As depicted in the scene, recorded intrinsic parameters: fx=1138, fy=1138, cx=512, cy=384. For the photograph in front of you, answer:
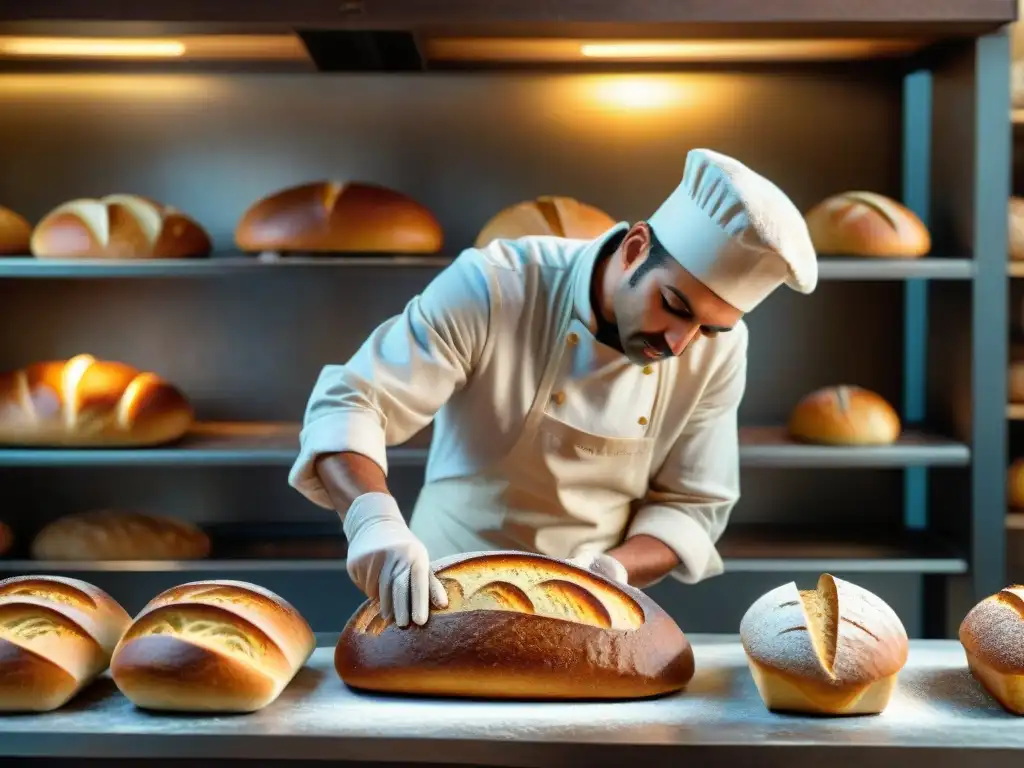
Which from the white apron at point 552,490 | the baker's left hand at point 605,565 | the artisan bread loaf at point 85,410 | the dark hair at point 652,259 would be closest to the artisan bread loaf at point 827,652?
the baker's left hand at point 605,565

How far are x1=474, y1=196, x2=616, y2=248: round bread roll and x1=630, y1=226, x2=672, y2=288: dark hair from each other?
1.13 metres

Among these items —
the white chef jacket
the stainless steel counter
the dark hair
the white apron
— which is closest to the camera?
the stainless steel counter

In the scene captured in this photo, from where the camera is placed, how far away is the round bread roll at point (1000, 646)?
1185 mm

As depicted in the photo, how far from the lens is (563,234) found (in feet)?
8.88

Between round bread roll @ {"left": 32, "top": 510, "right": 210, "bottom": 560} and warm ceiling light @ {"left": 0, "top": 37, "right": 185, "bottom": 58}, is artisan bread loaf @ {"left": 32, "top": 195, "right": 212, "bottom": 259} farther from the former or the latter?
round bread roll @ {"left": 32, "top": 510, "right": 210, "bottom": 560}

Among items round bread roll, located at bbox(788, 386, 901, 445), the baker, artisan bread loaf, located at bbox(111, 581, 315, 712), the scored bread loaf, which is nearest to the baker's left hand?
the baker

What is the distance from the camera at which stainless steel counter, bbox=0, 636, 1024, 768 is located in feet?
3.57

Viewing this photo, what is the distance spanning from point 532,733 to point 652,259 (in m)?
0.70

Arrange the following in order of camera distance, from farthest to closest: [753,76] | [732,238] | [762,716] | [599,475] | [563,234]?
[753,76] < [563,234] < [599,475] < [732,238] < [762,716]

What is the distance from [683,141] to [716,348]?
1377mm

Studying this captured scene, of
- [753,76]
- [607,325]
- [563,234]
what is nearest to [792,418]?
[563,234]

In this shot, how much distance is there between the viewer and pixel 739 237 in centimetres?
146

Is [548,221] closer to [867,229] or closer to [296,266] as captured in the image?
[296,266]

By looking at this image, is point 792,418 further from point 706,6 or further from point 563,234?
point 706,6
